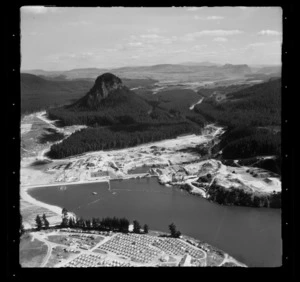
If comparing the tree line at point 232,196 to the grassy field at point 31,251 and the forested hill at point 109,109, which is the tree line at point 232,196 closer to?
the forested hill at point 109,109

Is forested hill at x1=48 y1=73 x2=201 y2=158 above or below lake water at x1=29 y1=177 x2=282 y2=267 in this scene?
above

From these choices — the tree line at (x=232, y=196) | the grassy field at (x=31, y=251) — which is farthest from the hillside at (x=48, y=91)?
the tree line at (x=232, y=196)

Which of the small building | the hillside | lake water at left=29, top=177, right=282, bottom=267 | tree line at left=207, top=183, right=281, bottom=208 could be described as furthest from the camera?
tree line at left=207, top=183, right=281, bottom=208

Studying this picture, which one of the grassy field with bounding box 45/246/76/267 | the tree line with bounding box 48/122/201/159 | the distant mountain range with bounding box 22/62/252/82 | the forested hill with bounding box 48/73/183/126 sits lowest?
the grassy field with bounding box 45/246/76/267

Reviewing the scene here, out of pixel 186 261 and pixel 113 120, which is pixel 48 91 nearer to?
pixel 113 120

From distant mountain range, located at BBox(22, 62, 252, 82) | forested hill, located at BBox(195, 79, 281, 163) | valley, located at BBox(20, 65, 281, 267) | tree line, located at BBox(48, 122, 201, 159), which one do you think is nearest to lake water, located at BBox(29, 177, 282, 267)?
valley, located at BBox(20, 65, 281, 267)

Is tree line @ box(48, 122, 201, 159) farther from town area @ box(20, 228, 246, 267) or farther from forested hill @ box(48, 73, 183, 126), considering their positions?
town area @ box(20, 228, 246, 267)
